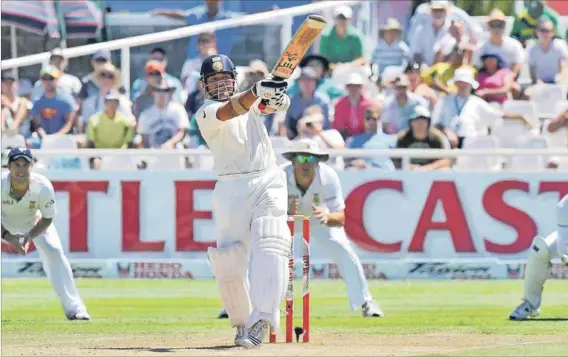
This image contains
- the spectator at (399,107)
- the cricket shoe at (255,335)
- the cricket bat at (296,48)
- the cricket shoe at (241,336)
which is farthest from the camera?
the spectator at (399,107)

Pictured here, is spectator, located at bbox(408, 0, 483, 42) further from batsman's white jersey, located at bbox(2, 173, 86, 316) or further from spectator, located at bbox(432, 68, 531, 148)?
batsman's white jersey, located at bbox(2, 173, 86, 316)

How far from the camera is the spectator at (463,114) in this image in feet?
62.8

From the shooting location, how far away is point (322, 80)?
20672 mm

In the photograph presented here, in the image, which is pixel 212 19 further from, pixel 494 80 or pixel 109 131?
pixel 494 80

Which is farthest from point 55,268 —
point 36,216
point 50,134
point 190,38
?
point 190,38

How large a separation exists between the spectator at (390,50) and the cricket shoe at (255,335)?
10.9 m

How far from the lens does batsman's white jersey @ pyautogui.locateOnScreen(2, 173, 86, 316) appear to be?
14.4 meters

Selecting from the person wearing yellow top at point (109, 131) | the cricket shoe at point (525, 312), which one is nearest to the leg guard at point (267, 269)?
the cricket shoe at point (525, 312)

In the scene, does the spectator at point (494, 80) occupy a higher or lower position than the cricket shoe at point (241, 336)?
higher

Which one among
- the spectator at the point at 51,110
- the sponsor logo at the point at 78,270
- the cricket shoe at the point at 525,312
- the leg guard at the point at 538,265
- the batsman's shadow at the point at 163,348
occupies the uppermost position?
the spectator at the point at 51,110

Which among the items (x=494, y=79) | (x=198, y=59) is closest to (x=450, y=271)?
(x=494, y=79)

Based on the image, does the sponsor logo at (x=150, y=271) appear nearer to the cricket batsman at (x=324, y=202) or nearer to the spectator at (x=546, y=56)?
the cricket batsman at (x=324, y=202)

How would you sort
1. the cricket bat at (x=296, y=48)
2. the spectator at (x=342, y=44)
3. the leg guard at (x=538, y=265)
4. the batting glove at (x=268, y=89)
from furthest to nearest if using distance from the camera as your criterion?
the spectator at (x=342, y=44), the leg guard at (x=538, y=265), the batting glove at (x=268, y=89), the cricket bat at (x=296, y=48)

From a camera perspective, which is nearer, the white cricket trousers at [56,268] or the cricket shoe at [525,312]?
the cricket shoe at [525,312]
